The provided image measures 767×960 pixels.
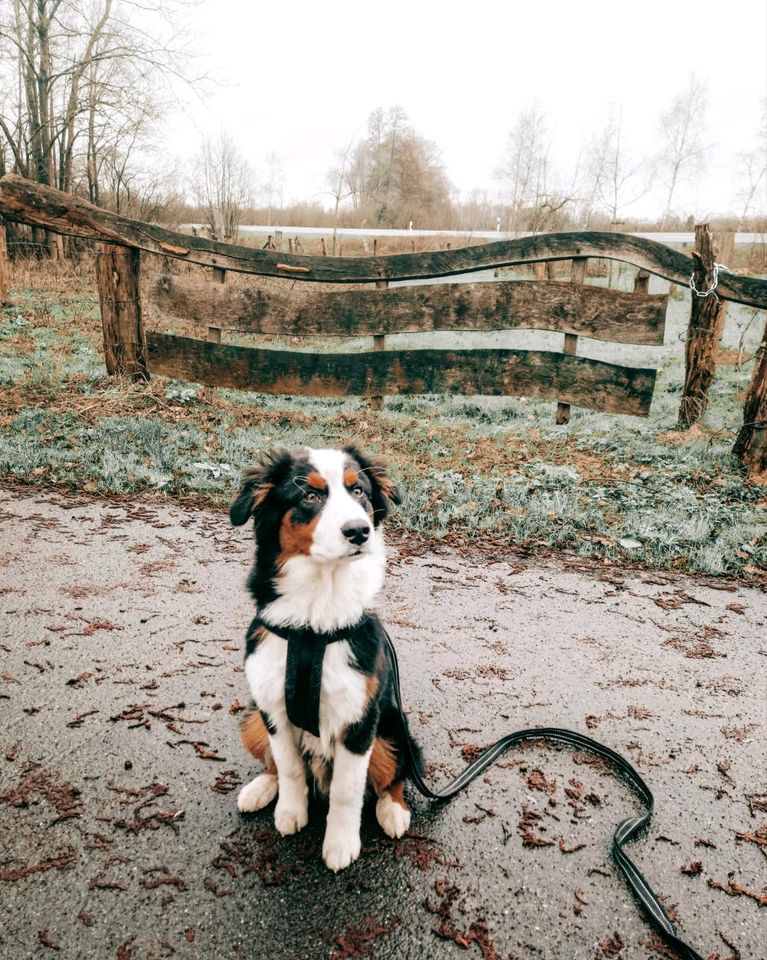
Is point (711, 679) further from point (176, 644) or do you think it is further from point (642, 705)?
point (176, 644)

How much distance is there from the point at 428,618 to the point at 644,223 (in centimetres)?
4187

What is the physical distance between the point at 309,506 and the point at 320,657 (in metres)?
0.51

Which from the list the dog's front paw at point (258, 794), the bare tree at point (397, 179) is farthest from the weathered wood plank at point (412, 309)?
the bare tree at point (397, 179)

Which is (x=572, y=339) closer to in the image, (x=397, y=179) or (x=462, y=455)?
(x=462, y=455)

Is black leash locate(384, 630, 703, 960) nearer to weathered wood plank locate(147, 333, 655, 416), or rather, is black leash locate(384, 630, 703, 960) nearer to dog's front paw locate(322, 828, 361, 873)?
dog's front paw locate(322, 828, 361, 873)

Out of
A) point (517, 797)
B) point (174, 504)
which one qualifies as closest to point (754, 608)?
point (517, 797)

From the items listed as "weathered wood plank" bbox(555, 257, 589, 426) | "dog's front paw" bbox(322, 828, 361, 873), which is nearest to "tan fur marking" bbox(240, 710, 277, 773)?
"dog's front paw" bbox(322, 828, 361, 873)

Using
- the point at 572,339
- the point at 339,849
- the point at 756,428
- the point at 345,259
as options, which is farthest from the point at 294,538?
the point at 345,259

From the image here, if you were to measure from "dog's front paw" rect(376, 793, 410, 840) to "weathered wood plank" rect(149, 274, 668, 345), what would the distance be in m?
5.79

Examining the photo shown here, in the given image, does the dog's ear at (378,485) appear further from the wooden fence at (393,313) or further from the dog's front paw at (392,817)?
the wooden fence at (393,313)

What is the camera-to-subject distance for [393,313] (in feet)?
24.0

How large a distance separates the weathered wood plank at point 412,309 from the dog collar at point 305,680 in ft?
19.0

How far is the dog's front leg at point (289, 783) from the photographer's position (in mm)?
2062

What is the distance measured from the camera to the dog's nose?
6.55 ft
